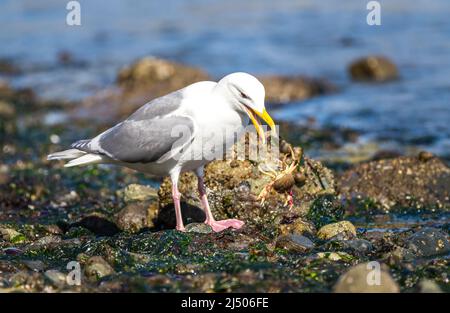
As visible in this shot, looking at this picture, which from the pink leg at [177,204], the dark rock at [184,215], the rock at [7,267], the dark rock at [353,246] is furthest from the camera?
the dark rock at [184,215]

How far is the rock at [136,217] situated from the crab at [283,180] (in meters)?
1.22

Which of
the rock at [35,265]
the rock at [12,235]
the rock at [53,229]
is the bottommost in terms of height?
the rock at [53,229]

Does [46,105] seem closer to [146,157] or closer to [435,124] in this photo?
[435,124]

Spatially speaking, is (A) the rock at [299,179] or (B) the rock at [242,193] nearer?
(B) the rock at [242,193]

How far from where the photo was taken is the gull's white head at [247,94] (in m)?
7.08

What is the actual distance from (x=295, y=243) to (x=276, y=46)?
1416 centimetres

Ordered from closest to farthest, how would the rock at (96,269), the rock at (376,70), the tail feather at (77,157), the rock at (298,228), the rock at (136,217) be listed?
the rock at (96,269)
the rock at (298,228)
the tail feather at (77,157)
the rock at (136,217)
the rock at (376,70)

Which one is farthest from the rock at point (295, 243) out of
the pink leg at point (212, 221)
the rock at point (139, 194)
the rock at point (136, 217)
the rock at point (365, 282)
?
the rock at point (139, 194)

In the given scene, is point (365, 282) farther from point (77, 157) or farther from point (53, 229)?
point (53, 229)

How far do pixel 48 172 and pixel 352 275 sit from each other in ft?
20.6

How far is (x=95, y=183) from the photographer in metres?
10.7

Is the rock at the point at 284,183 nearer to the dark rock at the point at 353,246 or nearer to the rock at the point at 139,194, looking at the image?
the dark rock at the point at 353,246

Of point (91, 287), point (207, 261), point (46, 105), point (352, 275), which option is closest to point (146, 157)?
point (207, 261)

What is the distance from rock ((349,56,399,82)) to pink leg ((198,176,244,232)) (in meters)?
10.1
